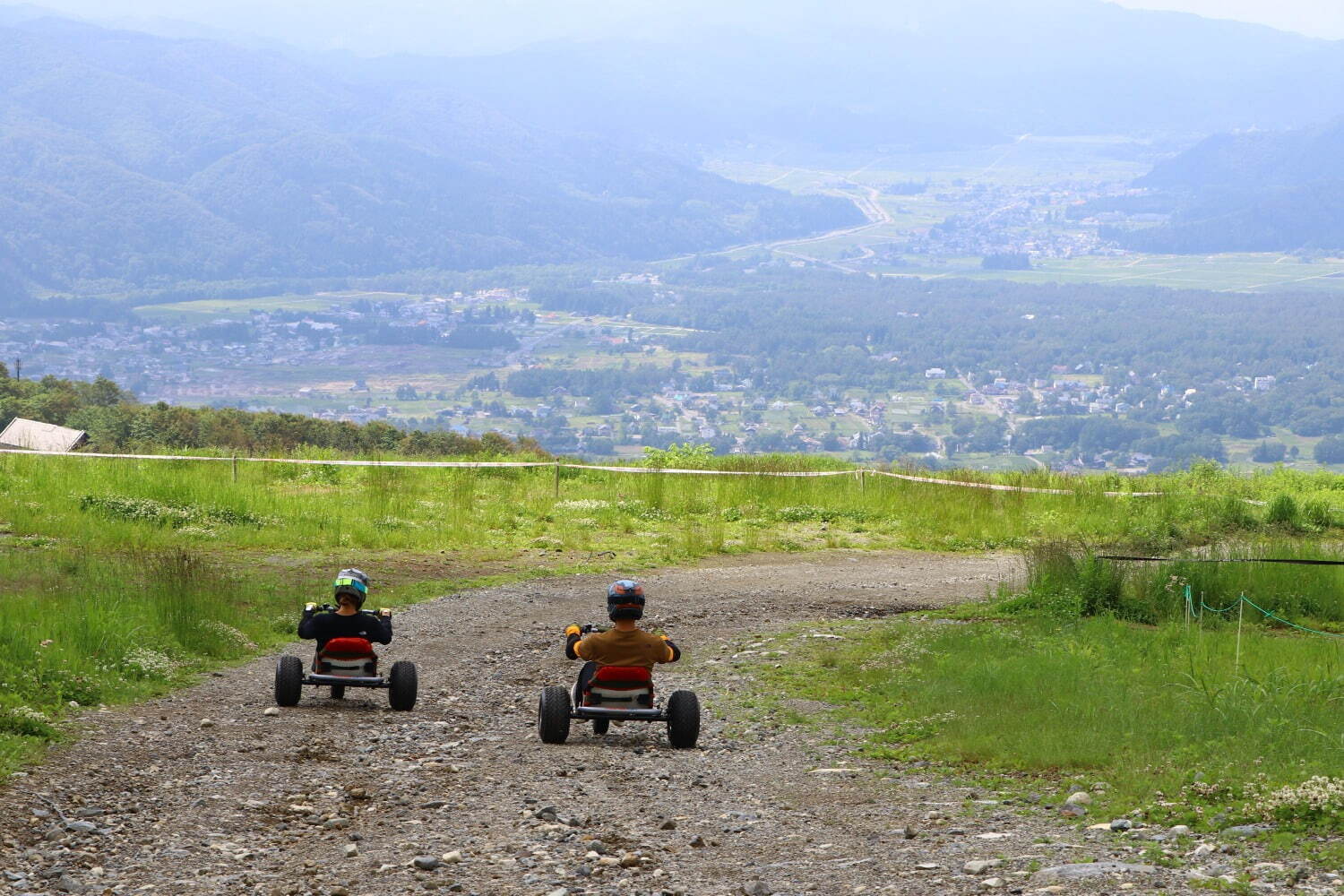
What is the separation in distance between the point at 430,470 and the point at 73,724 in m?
17.8

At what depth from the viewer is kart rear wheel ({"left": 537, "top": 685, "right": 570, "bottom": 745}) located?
31.8 feet

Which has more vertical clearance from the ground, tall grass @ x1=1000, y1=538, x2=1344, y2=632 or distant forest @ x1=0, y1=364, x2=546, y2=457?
Answer: distant forest @ x1=0, y1=364, x2=546, y2=457

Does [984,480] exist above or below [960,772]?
above

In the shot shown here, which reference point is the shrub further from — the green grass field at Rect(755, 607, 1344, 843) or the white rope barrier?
the green grass field at Rect(755, 607, 1344, 843)

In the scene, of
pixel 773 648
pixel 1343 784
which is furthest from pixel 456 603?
pixel 1343 784

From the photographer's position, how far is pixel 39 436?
36375 millimetres

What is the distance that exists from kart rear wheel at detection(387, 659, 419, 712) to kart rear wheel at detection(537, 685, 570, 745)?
142cm

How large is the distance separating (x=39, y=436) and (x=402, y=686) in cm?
2923

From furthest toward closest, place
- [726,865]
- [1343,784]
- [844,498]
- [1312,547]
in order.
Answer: [844,498], [1312,547], [1343,784], [726,865]

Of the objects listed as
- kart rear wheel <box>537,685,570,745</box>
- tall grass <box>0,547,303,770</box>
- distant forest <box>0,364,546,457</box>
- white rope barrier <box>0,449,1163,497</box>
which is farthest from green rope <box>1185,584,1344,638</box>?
distant forest <box>0,364,546,457</box>

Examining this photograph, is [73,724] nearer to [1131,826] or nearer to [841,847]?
[841,847]

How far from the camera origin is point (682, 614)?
620 inches

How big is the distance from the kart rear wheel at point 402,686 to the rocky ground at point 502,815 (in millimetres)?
187

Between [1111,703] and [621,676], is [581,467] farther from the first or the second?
[1111,703]
